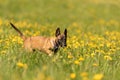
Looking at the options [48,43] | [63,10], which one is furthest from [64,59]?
[63,10]

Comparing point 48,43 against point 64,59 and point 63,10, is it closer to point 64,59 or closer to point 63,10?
point 64,59

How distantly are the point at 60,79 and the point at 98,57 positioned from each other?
7.35 ft

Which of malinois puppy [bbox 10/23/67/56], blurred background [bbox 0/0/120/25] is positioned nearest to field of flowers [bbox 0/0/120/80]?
malinois puppy [bbox 10/23/67/56]

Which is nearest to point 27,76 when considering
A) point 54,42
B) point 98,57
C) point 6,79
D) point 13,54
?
point 6,79

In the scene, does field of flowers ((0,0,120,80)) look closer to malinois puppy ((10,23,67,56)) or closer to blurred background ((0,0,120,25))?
malinois puppy ((10,23,67,56))

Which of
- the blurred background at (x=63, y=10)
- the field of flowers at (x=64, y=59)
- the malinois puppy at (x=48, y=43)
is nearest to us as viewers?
the field of flowers at (x=64, y=59)

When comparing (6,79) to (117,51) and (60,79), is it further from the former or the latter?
(117,51)

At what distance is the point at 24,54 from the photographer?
20.8 ft

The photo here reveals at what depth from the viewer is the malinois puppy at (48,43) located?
25.1ft

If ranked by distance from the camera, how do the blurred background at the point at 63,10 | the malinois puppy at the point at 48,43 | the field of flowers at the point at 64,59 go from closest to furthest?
the field of flowers at the point at 64,59
the malinois puppy at the point at 48,43
the blurred background at the point at 63,10

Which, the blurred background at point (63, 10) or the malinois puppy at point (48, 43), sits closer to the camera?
the malinois puppy at point (48, 43)

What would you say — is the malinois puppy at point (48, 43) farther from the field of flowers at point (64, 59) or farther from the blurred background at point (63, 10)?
the blurred background at point (63, 10)

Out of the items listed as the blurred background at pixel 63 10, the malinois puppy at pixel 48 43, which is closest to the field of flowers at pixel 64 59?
the malinois puppy at pixel 48 43

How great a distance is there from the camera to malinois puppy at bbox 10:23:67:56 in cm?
765
